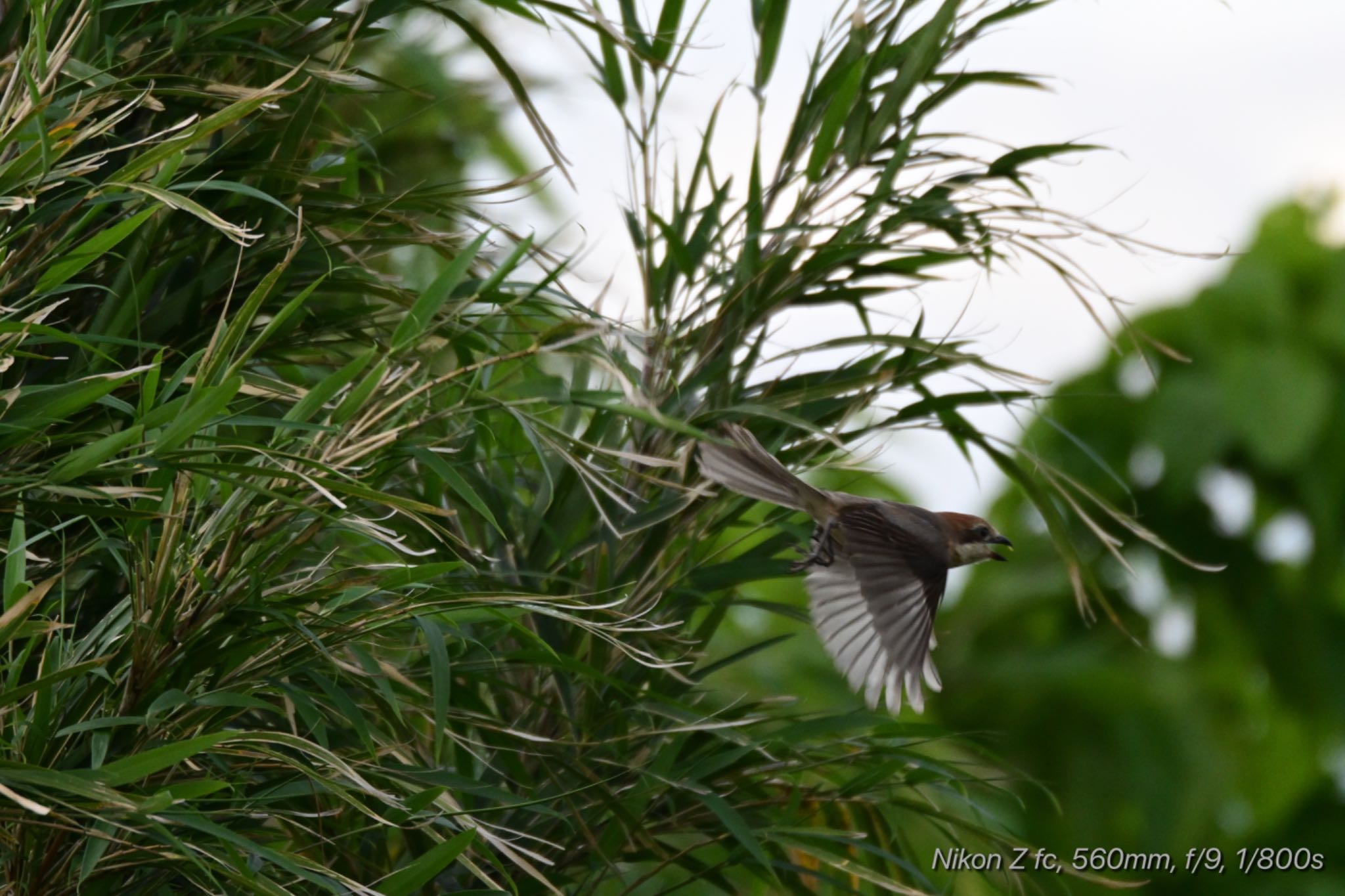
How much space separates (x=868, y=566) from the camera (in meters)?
1.98

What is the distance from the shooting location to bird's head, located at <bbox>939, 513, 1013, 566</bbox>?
2.19 metres

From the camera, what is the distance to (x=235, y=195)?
5.42 ft

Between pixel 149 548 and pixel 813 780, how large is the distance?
1349 millimetres

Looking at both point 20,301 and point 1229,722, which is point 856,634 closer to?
point 20,301

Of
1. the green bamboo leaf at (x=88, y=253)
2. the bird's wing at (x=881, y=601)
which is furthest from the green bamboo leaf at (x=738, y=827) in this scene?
the green bamboo leaf at (x=88, y=253)

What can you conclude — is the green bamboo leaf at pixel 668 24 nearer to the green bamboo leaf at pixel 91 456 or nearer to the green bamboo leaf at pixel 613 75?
the green bamboo leaf at pixel 613 75

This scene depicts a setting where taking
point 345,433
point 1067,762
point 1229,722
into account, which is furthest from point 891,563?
point 1229,722

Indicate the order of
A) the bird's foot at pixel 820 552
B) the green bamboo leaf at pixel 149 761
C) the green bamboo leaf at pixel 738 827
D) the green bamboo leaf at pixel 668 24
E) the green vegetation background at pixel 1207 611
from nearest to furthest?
the green bamboo leaf at pixel 149 761 < the green bamboo leaf at pixel 738 827 < the bird's foot at pixel 820 552 < the green bamboo leaf at pixel 668 24 < the green vegetation background at pixel 1207 611

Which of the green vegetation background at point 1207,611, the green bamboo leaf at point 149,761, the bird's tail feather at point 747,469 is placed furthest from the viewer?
the green vegetation background at point 1207,611

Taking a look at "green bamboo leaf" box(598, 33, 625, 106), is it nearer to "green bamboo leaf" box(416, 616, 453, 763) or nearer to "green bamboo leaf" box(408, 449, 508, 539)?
"green bamboo leaf" box(408, 449, 508, 539)

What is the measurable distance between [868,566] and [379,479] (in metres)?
0.79

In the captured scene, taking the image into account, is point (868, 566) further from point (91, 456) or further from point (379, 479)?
point (91, 456)

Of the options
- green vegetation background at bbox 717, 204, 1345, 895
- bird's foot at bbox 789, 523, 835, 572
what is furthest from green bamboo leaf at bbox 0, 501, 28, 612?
green vegetation background at bbox 717, 204, 1345, 895

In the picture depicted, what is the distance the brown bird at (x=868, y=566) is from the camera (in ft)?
5.44
